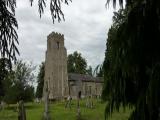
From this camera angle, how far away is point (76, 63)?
123188mm

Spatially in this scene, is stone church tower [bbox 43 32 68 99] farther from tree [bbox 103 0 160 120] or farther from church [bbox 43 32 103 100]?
tree [bbox 103 0 160 120]

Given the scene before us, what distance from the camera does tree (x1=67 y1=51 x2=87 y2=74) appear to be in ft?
401

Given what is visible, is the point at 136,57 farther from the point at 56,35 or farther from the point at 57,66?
the point at 56,35

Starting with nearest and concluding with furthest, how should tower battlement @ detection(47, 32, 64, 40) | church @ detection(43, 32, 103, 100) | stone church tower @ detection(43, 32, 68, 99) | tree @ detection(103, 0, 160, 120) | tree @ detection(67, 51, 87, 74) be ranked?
tree @ detection(103, 0, 160, 120) < church @ detection(43, 32, 103, 100) < stone church tower @ detection(43, 32, 68, 99) < tower battlement @ detection(47, 32, 64, 40) < tree @ detection(67, 51, 87, 74)

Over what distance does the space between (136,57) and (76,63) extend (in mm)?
118002

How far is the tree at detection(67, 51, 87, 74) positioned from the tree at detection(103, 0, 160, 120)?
116 metres

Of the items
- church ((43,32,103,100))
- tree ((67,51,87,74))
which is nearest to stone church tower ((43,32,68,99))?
church ((43,32,103,100))

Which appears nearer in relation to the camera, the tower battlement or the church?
the church

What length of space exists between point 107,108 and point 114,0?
1.47 metres

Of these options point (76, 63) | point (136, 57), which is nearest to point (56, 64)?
point (76, 63)

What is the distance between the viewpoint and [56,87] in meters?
94.8

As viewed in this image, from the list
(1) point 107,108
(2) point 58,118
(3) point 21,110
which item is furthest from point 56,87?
(1) point 107,108

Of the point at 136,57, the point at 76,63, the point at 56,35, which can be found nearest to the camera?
the point at 136,57

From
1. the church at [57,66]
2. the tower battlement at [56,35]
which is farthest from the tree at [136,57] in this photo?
the tower battlement at [56,35]
